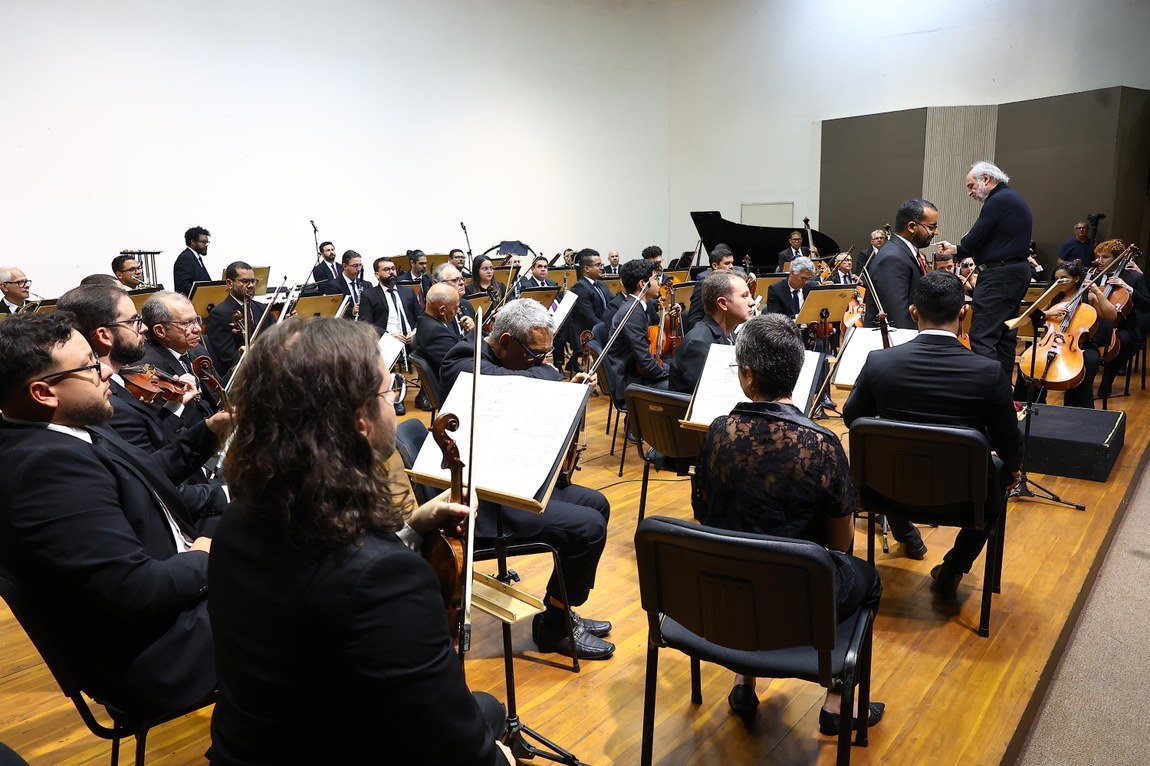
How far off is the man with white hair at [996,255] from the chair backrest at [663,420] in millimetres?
2480

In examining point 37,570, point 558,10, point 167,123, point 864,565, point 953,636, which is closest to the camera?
point 37,570

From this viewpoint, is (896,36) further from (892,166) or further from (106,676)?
(106,676)

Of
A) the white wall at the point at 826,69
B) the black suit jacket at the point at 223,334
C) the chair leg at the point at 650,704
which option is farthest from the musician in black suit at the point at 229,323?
the white wall at the point at 826,69

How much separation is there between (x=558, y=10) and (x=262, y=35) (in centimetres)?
549

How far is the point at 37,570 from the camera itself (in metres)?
1.65

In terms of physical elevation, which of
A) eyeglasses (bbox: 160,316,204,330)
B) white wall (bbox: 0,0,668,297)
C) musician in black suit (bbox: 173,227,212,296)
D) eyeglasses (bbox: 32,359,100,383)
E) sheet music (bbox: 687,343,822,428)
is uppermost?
white wall (bbox: 0,0,668,297)

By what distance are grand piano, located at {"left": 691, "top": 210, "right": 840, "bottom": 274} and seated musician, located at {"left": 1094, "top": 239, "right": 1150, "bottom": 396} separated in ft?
17.1

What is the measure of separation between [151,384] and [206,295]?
3.82 m

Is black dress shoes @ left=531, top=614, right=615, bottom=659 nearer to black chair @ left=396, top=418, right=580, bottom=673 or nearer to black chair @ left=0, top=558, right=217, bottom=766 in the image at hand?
black chair @ left=396, top=418, right=580, bottom=673

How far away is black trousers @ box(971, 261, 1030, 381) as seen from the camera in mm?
4828

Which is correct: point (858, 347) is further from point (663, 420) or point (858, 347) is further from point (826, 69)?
point (826, 69)

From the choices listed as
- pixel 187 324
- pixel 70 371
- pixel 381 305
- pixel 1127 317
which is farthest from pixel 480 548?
pixel 1127 317

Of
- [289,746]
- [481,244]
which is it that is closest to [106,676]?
[289,746]

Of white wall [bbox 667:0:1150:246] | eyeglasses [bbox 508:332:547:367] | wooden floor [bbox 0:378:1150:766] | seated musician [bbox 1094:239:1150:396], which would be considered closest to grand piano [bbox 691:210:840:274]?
white wall [bbox 667:0:1150:246]
